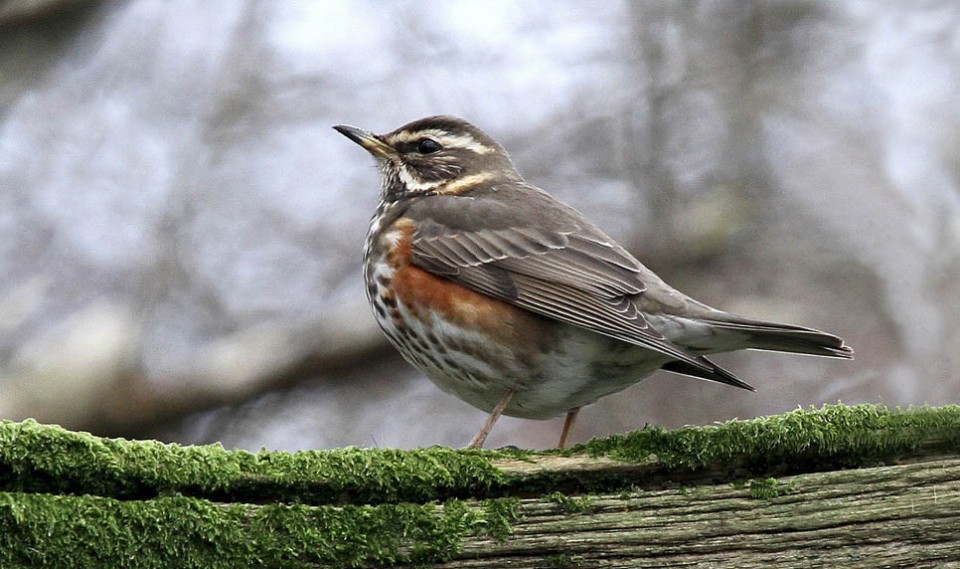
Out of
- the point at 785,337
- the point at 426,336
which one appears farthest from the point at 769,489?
the point at 426,336

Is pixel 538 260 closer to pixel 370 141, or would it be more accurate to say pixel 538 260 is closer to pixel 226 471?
pixel 370 141

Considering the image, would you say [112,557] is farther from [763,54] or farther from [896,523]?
[763,54]

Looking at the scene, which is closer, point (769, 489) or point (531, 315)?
point (769, 489)

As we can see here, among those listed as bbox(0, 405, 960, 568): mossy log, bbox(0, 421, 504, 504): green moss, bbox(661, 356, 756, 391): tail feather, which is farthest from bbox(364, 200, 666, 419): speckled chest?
bbox(0, 421, 504, 504): green moss

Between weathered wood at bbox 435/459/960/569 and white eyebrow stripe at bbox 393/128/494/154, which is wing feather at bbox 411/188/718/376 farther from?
weathered wood at bbox 435/459/960/569

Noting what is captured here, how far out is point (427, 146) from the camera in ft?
17.8

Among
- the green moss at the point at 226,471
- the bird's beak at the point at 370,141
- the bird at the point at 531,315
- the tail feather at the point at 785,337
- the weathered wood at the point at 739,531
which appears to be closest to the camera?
the green moss at the point at 226,471

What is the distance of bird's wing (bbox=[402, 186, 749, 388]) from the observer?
4297 mm

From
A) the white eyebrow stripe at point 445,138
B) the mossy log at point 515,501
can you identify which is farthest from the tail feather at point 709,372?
the white eyebrow stripe at point 445,138

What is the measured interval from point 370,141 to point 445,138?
0.38 m

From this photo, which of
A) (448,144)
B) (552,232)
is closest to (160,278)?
(448,144)

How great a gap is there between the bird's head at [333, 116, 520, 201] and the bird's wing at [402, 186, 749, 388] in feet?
0.95

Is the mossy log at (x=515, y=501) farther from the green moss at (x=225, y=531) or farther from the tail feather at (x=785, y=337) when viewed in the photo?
Answer: the tail feather at (x=785, y=337)

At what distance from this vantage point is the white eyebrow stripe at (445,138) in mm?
5383
